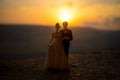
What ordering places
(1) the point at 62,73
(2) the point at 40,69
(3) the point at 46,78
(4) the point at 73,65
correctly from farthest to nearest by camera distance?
(4) the point at 73,65 → (2) the point at 40,69 → (1) the point at 62,73 → (3) the point at 46,78

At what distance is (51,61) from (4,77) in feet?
10.4

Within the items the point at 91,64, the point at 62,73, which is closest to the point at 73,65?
the point at 91,64

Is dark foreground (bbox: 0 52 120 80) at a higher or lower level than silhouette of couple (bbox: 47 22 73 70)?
lower

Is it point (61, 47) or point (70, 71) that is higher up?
point (61, 47)

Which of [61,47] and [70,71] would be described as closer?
[70,71]

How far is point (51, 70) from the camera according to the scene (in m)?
22.0

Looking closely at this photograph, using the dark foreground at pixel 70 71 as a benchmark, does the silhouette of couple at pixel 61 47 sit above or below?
above

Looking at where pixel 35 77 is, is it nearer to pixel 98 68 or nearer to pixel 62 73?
pixel 62 73

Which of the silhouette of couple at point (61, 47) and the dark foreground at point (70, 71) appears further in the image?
the silhouette of couple at point (61, 47)

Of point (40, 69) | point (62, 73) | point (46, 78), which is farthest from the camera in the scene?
point (40, 69)

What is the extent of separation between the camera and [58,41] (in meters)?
22.2

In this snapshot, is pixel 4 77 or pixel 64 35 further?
pixel 64 35

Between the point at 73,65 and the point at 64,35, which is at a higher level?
the point at 64,35

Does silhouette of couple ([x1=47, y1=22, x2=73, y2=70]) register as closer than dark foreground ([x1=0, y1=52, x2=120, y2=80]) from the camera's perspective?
No
